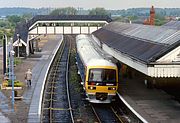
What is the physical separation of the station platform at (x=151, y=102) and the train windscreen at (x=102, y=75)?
1.29 m

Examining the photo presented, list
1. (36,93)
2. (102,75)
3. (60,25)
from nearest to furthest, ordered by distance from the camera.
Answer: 1. (102,75)
2. (36,93)
3. (60,25)

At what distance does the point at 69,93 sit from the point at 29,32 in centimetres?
2547

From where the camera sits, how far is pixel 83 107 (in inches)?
848

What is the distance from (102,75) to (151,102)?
2685 millimetres

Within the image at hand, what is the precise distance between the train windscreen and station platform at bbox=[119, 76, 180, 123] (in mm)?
1294

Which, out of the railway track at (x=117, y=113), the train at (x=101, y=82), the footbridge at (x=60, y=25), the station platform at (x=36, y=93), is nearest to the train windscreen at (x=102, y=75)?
the train at (x=101, y=82)

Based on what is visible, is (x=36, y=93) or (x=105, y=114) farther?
(x=36, y=93)

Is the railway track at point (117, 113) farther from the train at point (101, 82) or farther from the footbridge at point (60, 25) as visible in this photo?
the footbridge at point (60, 25)

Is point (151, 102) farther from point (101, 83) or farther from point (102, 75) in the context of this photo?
point (102, 75)

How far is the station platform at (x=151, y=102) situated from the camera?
57.0ft

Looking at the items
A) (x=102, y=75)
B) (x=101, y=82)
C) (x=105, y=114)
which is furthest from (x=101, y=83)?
(x=105, y=114)

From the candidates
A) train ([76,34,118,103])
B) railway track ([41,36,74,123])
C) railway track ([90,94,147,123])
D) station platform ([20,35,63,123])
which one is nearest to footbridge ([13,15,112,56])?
station platform ([20,35,63,123])

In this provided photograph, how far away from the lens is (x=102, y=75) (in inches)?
830

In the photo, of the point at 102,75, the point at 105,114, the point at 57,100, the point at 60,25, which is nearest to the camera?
the point at 105,114
